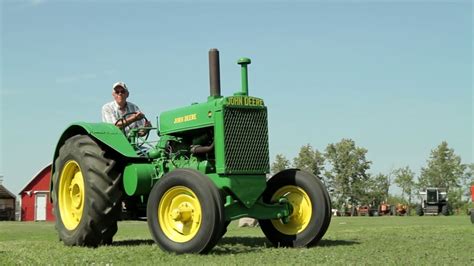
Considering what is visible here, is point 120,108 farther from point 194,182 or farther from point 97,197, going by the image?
point 194,182

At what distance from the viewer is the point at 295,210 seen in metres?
9.45

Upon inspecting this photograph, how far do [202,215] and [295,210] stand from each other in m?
2.01

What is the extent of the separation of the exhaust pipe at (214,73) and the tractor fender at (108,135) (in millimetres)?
1508

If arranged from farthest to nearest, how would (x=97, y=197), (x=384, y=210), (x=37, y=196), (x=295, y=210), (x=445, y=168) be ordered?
(x=445, y=168) → (x=384, y=210) → (x=37, y=196) → (x=295, y=210) → (x=97, y=197)

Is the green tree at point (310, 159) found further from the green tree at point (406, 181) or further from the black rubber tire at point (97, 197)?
the black rubber tire at point (97, 197)

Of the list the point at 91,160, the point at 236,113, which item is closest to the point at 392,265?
the point at 236,113

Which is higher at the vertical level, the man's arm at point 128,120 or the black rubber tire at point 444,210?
the man's arm at point 128,120

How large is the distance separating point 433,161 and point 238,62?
75789mm

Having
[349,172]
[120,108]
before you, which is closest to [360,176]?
[349,172]

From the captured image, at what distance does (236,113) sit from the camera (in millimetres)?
8852

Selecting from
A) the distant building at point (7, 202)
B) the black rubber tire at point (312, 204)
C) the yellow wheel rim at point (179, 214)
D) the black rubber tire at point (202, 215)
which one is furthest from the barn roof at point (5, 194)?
the black rubber tire at point (202, 215)

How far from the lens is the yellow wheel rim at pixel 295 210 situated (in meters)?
9.32

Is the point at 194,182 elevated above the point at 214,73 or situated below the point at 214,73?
below

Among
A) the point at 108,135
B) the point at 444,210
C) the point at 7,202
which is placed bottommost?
the point at 444,210
